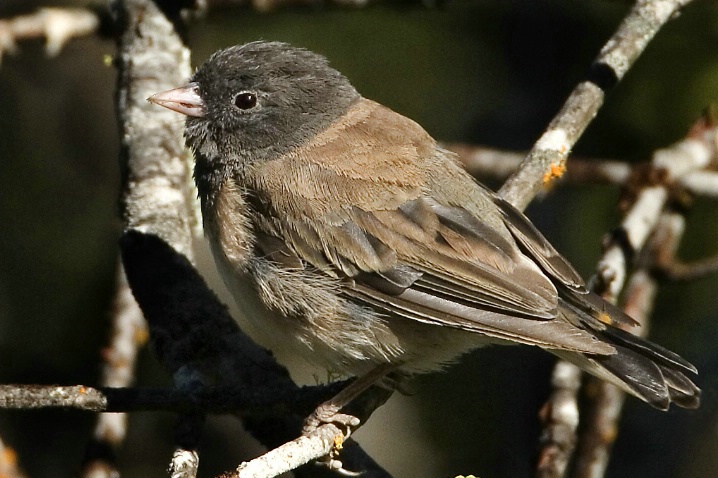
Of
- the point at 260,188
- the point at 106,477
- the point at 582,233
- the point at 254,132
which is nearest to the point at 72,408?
the point at 106,477

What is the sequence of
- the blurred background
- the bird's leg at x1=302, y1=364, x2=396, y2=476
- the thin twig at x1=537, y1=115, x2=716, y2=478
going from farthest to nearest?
1. the blurred background
2. the thin twig at x1=537, y1=115, x2=716, y2=478
3. the bird's leg at x1=302, y1=364, x2=396, y2=476

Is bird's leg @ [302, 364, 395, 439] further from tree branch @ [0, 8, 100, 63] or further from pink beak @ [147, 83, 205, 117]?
tree branch @ [0, 8, 100, 63]

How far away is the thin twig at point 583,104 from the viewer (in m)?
3.01

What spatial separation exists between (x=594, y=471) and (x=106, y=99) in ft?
10.1

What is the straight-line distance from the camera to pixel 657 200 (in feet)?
11.5

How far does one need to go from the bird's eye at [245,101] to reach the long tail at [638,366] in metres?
1.21

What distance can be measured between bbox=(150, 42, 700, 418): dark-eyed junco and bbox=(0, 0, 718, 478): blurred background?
109cm

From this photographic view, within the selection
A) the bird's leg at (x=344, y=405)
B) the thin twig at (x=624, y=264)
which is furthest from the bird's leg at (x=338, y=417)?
the thin twig at (x=624, y=264)

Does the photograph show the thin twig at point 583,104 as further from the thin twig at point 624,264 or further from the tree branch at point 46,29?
the tree branch at point 46,29

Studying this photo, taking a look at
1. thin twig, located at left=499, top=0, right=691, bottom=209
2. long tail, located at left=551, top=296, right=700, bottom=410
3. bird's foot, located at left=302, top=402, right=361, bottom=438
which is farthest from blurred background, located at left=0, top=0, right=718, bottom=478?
bird's foot, located at left=302, top=402, right=361, bottom=438

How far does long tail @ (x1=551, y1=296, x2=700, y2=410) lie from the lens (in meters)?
2.58

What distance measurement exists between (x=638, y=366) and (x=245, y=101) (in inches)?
58.7

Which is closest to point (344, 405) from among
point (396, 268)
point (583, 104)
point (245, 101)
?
point (396, 268)

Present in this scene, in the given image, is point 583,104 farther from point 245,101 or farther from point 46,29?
point 46,29
